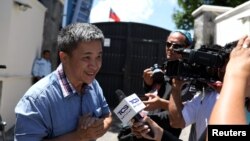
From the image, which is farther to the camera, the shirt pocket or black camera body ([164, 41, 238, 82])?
the shirt pocket

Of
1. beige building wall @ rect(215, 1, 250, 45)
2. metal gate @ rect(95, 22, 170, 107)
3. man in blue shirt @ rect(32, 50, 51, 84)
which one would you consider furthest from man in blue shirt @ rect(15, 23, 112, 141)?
metal gate @ rect(95, 22, 170, 107)

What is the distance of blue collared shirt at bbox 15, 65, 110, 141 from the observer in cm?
190

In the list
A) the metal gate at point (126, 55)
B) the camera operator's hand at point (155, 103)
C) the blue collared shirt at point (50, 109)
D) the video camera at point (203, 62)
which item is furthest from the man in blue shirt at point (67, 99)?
the metal gate at point (126, 55)

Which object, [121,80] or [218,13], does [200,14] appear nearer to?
[218,13]

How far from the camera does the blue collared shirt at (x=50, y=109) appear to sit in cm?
190

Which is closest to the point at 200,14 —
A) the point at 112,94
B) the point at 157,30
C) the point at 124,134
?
the point at 157,30

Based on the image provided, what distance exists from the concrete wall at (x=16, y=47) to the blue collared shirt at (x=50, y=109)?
4624 mm

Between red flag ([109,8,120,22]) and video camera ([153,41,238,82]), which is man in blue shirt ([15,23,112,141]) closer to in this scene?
video camera ([153,41,238,82])

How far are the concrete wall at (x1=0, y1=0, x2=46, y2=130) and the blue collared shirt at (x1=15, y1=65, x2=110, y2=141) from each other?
462cm

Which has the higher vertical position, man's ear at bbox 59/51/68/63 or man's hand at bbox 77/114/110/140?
man's ear at bbox 59/51/68/63

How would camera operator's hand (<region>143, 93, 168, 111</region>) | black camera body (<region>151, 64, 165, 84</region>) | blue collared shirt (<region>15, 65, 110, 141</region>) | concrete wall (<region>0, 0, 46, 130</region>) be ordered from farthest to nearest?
concrete wall (<region>0, 0, 46, 130</region>), black camera body (<region>151, 64, 165, 84</region>), camera operator's hand (<region>143, 93, 168, 111</region>), blue collared shirt (<region>15, 65, 110, 141</region>)

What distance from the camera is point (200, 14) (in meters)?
8.87

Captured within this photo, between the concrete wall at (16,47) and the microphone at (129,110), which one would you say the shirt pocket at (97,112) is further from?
the concrete wall at (16,47)

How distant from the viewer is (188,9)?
2027 centimetres
